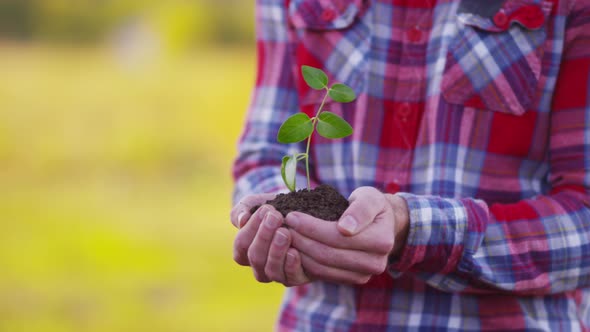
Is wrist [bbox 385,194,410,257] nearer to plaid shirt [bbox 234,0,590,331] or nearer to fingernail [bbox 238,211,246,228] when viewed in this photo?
plaid shirt [bbox 234,0,590,331]

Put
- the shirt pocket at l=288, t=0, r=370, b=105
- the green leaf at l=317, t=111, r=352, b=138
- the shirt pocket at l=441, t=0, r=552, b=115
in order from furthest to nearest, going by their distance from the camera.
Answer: the shirt pocket at l=288, t=0, r=370, b=105
the shirt pocket at l=441, t=0, r=552, b=115
the green leaf at l=317, t=111, r=352, b=138

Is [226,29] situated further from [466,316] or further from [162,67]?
[466,316]

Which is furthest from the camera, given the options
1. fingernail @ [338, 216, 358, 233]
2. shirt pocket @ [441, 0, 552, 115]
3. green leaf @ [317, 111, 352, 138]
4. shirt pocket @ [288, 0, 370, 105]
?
shirt pocket @ [288, 0, 370, 105]

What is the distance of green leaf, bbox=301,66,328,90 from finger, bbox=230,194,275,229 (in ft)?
0.64

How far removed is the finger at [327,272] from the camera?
1.16 m

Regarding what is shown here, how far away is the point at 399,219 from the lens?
1.24m

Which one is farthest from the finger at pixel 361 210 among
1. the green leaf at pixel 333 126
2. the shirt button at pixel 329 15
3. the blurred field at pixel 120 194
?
the blurred field at pixel 120 194

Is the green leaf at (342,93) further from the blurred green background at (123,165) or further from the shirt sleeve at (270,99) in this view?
the blurred green background at (123,165)

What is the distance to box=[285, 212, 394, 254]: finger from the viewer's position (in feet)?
3.71

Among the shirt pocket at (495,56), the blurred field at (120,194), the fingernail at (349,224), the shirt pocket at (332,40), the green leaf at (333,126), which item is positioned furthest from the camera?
the blurred field at (120,194)

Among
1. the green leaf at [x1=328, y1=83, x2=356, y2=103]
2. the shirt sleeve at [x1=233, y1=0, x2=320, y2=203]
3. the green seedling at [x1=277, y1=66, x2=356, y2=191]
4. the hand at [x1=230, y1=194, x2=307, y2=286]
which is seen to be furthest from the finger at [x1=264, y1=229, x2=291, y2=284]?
the shirt sleeve at [x1=233, y1=0, x2=320, y2=203]

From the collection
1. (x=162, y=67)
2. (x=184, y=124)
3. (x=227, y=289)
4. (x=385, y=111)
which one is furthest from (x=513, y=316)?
(x=162, y=67)

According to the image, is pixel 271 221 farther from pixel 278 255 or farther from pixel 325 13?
pixel 325 13

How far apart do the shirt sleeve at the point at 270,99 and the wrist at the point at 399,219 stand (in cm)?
35
